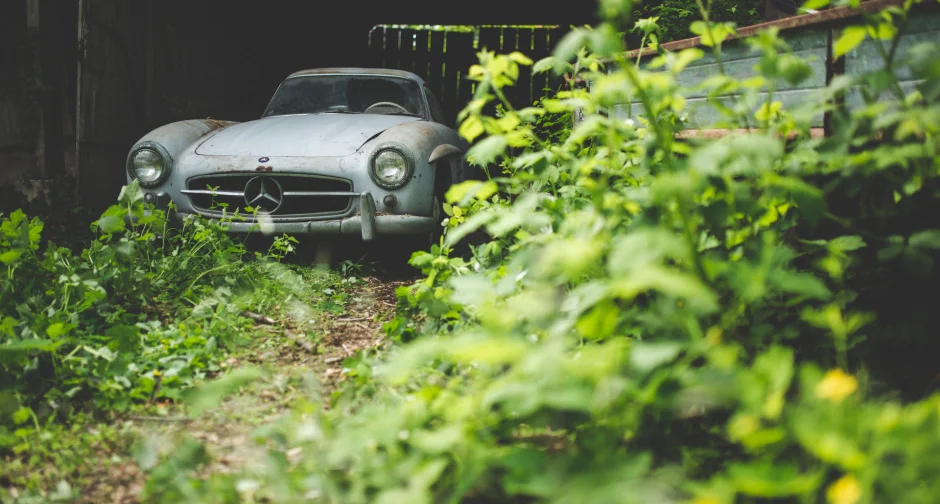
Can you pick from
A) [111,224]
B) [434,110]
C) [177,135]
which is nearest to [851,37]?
[111,224]

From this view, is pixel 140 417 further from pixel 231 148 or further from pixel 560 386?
pixel 231 148

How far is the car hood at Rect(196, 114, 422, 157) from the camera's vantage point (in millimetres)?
4164

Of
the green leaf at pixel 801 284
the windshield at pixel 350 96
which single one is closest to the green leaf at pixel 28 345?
the green leaf at pixel 801 284

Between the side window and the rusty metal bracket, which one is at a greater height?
the side window

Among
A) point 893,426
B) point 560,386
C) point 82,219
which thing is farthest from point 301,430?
point 82,219

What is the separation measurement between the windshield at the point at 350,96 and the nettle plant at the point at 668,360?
3341mm

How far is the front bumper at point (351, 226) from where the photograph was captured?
3973mm

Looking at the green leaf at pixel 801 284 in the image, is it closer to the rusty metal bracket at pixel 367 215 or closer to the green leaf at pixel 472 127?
the green leaf at pixel 472 127

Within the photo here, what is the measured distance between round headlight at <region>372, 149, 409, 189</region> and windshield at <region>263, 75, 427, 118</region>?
1282mm

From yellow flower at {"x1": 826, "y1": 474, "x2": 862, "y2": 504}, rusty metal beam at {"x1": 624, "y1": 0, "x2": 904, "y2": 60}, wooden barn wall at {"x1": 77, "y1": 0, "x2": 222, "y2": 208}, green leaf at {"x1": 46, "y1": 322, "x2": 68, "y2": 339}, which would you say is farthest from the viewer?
wooden barn wall at {"x1": 77, "y1": 0, "x2": 222, "y2": 208}

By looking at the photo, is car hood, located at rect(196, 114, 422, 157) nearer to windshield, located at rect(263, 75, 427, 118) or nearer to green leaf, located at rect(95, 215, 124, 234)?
windshield, located at rect(263, 75, 427, 118)

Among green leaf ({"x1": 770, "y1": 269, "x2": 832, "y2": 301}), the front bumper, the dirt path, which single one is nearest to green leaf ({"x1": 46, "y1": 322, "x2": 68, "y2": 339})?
the dirt path

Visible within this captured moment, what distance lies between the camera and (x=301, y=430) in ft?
5.10

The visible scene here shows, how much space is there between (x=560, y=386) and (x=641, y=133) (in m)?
1.69
